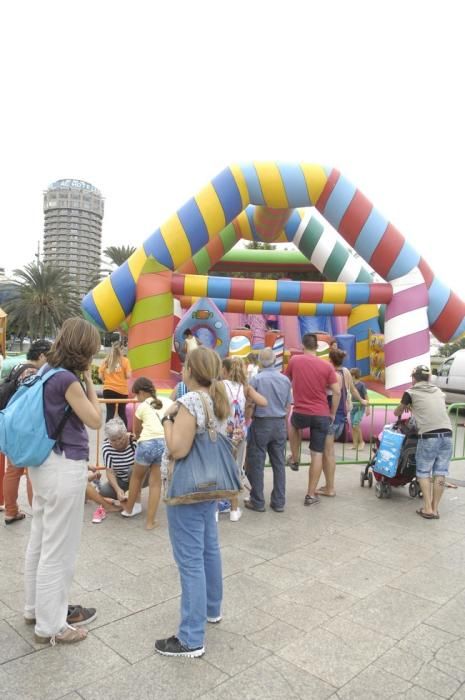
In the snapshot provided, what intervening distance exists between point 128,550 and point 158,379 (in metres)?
6.07

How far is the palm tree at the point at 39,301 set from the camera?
1267 inches

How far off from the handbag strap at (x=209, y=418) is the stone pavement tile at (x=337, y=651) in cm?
111

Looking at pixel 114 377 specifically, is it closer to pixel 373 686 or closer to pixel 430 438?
pixel 430 438

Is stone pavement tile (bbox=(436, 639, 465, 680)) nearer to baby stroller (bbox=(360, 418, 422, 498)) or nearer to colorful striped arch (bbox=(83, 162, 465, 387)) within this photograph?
baby stroller (bbox=(360, 418, 422, 498))

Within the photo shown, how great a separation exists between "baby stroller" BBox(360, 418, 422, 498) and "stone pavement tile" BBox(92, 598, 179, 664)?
2949mm

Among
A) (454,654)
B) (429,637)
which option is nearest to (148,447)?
(429,637)

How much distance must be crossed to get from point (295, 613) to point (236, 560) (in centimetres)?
80

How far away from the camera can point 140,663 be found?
8.42ft

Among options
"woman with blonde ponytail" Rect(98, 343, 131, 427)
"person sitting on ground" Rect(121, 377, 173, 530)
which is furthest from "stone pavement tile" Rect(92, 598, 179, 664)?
"woman with blonde ponytail" Rect(98, 343, 131, 427)

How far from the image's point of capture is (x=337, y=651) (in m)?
2.74

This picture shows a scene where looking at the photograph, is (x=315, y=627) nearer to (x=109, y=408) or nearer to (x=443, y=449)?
(x=443, y=449)

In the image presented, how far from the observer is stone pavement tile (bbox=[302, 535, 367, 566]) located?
3963 mm

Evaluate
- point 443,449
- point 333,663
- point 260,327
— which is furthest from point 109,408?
point 260,327

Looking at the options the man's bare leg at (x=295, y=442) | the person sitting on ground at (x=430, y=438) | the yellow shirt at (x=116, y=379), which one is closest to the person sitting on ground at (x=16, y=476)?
the man's bare leg at (x=295, y=442)
